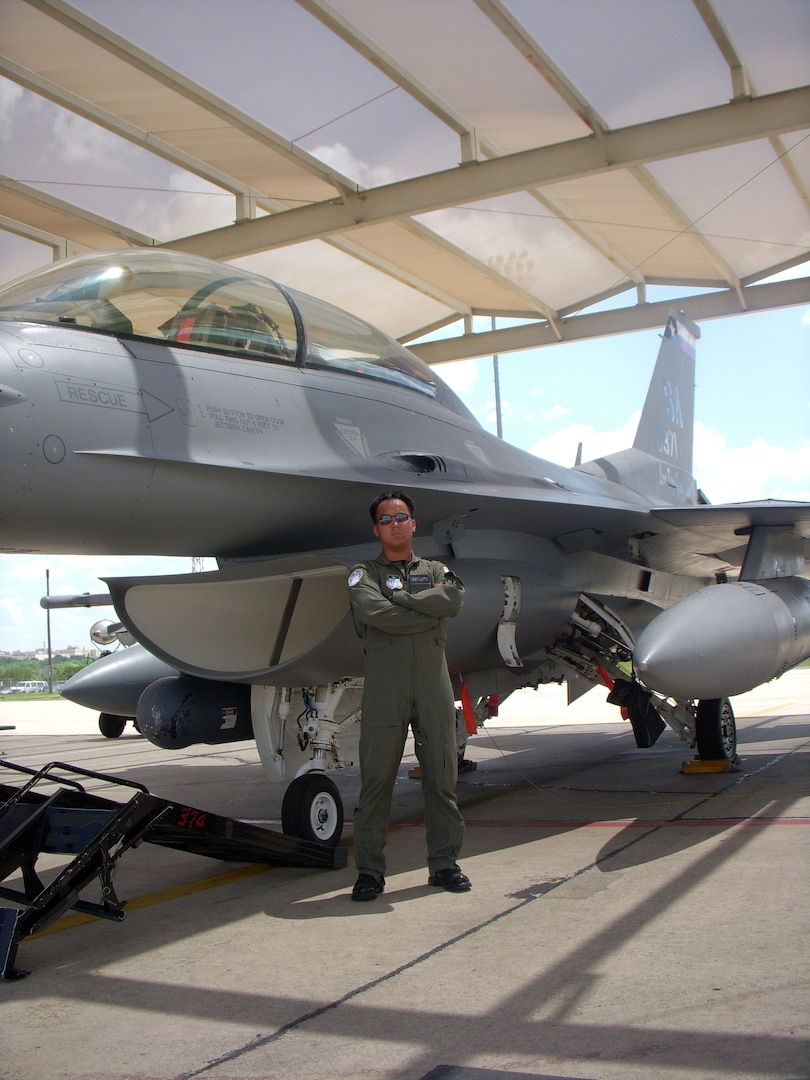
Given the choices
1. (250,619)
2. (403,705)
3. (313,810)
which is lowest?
(313,810)

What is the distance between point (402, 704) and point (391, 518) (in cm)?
77

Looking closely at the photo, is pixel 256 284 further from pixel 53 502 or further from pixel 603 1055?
pixel 603 1055

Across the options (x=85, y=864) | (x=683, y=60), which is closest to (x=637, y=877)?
(x=85, y=864)

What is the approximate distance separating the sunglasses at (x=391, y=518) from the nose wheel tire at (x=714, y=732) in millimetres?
4229

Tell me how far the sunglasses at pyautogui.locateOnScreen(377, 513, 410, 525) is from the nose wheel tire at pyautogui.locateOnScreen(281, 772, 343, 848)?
58.7 inches

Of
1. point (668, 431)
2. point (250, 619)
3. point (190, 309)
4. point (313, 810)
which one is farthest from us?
point (668, 431)

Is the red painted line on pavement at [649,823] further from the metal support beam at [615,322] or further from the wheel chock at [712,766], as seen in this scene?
the metal support beam at [615,322]

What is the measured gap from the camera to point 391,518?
4051 mm

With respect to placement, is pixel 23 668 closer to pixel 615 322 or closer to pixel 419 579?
pixel 615 322

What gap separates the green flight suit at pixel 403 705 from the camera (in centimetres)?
393

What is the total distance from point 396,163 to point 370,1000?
9394mm

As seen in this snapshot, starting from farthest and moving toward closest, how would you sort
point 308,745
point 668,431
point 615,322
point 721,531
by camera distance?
point 615,322 → point 668,431 → point 721,531 → point 308,745

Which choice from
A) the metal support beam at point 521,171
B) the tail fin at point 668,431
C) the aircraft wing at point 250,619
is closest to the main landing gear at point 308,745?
the aircraft wing at point 250,619

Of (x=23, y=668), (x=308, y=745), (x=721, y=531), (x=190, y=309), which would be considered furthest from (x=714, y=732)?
(x=23, y=668)
